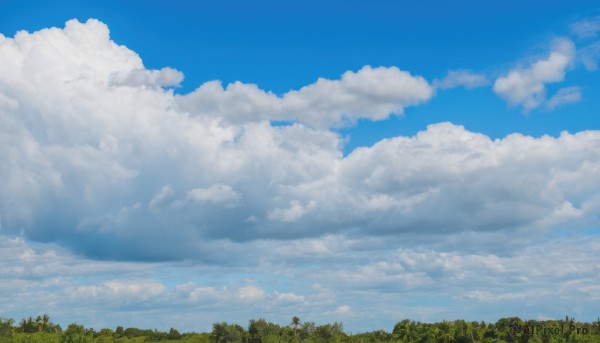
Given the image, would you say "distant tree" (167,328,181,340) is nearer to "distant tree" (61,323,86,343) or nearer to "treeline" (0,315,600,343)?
"treeline" (0,315,600,343)

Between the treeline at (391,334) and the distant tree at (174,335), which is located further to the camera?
the distant tree at (174,335)

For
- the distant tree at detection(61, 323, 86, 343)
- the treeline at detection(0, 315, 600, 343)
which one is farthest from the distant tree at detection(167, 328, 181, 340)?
the distant tree at detection(61, 323, 86, 343)

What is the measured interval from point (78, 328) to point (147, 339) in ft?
45.6

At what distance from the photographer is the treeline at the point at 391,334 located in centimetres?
11338

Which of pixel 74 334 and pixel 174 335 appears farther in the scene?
pixel 174 335

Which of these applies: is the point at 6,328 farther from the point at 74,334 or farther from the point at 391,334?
the point at 391,334

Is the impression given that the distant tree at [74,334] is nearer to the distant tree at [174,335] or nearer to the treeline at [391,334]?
the treeline at [391,334]

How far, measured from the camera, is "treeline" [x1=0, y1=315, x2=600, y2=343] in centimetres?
11338

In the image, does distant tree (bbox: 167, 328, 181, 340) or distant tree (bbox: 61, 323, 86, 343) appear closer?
distant tree (bbox: 61, 323, 86, 343)

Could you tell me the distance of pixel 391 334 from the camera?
410 ft

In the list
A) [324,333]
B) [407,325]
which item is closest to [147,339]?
[324,333]

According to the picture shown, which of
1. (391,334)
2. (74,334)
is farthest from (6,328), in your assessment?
(391,334)

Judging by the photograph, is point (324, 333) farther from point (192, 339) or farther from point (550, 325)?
point (550, 325)

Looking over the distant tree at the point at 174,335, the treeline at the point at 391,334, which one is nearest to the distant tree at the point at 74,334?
the treeline at the point at 391,334
